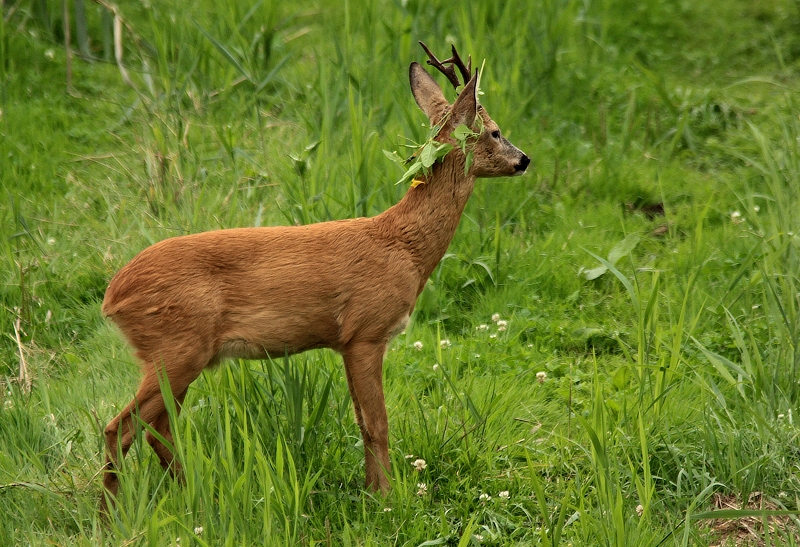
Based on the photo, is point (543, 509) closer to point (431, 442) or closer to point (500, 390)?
point (431, 442)

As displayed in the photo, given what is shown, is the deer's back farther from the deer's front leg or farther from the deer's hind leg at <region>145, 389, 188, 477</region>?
the deer's hind leg at <region>145, 389, 188, 477</region>

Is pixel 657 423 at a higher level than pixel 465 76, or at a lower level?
lower

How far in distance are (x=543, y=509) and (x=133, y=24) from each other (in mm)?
6034

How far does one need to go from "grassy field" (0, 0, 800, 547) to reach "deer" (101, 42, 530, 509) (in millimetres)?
155

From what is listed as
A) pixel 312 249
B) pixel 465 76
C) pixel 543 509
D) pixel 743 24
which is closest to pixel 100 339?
pixel 312 249

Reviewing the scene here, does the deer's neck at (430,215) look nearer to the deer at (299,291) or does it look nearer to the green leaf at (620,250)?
the deer at (299,291)

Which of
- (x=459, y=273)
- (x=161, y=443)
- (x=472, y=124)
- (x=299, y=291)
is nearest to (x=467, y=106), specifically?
(x=472, y=124)

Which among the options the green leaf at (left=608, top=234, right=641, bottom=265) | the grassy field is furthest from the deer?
the green leaf at (left=608, top=234, right=641, bottom=265)

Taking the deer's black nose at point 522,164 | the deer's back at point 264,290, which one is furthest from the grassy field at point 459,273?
the deer's black nose at point 522,164

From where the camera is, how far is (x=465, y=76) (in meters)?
4.19

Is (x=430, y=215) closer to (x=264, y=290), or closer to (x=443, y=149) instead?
(x=443, y=149)

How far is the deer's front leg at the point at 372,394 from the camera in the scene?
398 cm

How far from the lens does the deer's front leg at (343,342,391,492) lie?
3.98 meters

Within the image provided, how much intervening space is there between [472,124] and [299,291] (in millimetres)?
1036
